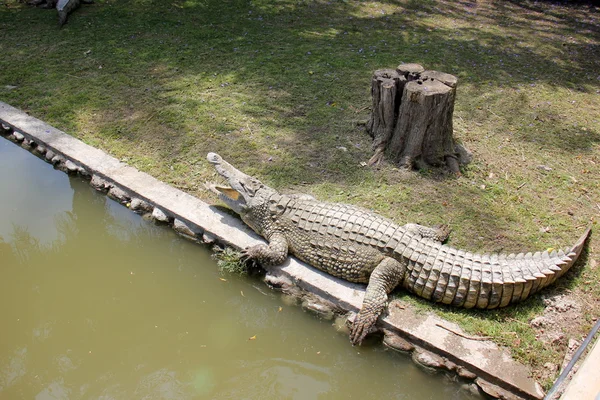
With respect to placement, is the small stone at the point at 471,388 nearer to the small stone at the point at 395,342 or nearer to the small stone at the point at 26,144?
the small stone at the point at 395,342

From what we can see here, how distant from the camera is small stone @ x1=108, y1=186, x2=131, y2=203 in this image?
5105 millimetres

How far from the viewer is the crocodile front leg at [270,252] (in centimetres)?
415

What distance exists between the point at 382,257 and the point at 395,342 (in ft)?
2.27

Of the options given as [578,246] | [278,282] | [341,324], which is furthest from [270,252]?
[578,246]

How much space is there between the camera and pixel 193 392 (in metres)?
3.47

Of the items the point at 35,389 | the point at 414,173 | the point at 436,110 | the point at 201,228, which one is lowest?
the point at 35,389

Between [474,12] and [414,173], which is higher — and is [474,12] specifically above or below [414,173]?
above

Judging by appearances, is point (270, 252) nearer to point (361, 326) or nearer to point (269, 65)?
point (361, 326)

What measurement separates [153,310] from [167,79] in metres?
4.44

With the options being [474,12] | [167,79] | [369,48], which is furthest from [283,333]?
[474,12]

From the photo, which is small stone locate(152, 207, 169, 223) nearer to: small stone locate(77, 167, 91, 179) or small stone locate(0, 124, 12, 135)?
small stone locate(77, 167, 91, 179)

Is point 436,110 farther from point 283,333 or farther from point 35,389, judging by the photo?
point 35,389

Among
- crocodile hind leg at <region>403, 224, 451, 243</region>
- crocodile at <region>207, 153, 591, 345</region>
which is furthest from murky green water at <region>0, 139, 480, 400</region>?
crocodile hind leg at <region>403, 224, 451, 243</region>

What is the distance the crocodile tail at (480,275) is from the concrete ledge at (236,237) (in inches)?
9.7
